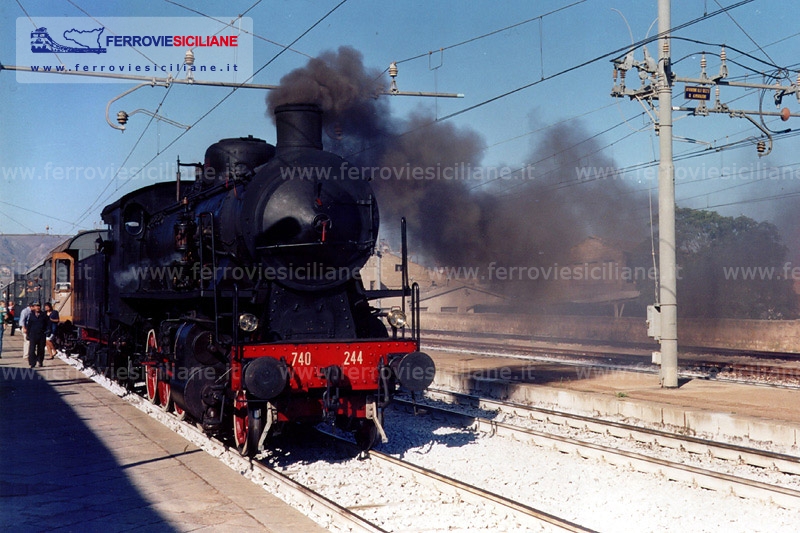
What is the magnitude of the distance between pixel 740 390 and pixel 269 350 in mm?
8722

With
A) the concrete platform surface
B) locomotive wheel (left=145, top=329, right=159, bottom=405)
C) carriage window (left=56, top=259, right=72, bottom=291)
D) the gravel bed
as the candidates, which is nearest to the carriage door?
carriage window (left=56, top=259, right=72, bottom=291)

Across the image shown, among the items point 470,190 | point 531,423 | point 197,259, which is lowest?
point 531,423

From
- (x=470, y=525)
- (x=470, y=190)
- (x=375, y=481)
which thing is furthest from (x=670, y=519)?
(x=470, y=190)

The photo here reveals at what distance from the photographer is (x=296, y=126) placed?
895 centimetres

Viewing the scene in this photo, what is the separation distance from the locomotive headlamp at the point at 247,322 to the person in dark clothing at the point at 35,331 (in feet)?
41.2

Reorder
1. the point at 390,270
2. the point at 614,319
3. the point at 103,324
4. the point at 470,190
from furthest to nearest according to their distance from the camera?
the point at 390,270
the point at 614,319
the point at 470,190
the point at 103,324

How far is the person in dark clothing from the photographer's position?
18312 mm

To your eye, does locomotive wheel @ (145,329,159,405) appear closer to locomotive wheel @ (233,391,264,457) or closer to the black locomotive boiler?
the black locomotive boiler

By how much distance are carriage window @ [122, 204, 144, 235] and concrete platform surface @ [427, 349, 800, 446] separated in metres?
6.79

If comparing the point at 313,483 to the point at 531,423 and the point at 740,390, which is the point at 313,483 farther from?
the point at 740,390

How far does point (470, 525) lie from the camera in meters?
5.99

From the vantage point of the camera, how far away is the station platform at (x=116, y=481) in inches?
240

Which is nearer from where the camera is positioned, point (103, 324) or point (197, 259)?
point (197, 259)

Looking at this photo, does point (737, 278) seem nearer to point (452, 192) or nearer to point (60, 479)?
point (452, 192)
